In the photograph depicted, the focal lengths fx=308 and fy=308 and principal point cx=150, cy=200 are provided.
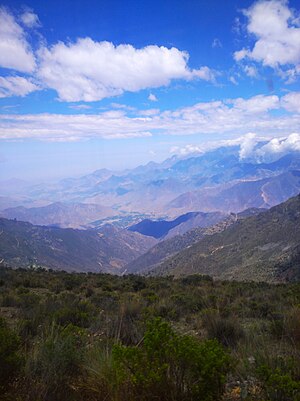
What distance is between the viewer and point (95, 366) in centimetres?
390

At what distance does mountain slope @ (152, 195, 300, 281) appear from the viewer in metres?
70.6

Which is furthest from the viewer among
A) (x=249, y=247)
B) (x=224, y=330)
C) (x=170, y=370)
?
(x=249, y=247)

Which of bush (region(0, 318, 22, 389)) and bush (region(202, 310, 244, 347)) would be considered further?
bush (region(202, 310, 244, 347))

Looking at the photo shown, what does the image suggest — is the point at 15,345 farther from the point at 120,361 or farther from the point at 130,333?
the point at 130,333

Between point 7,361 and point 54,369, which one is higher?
point 7,361

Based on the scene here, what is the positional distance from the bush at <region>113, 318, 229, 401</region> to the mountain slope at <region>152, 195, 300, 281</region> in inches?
2062

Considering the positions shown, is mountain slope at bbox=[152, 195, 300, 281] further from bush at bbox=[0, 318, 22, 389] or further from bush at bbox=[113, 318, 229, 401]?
bush at bbox=[0, 318, 22, 389]

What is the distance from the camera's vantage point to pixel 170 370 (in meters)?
3.45

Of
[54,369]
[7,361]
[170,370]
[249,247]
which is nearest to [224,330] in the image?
[170,370]

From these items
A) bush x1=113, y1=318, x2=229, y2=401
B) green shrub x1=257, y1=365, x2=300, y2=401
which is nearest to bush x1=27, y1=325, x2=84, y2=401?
bush x1=113, y1=318, x2=229, y2=401

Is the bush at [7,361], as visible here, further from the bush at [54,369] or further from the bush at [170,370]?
the bush at [170,370]

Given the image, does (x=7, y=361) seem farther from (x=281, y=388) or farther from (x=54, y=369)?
(x=281, y=388)

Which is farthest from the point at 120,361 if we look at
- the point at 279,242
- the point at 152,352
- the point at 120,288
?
the point at 279,242

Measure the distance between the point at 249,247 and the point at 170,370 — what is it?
307ft
